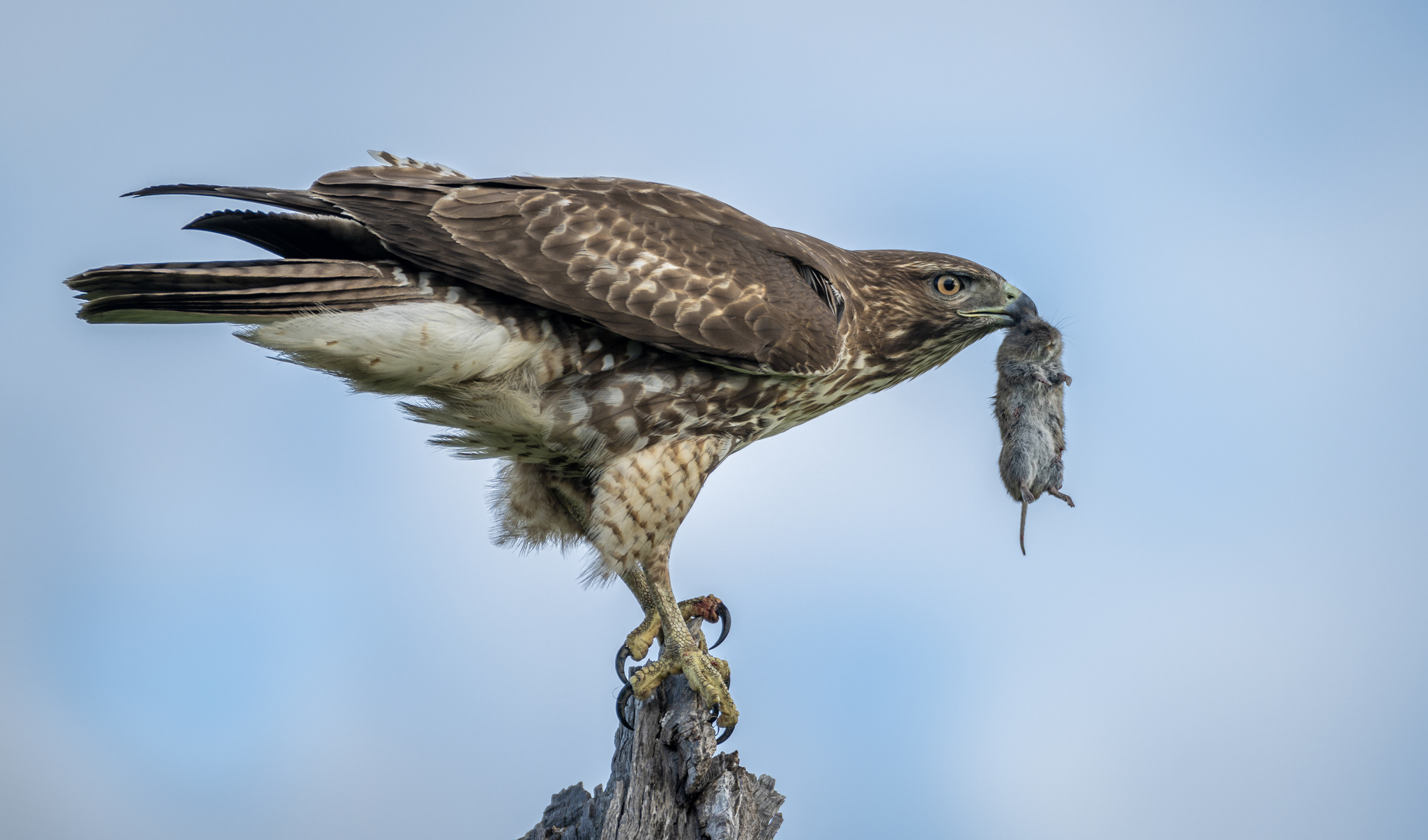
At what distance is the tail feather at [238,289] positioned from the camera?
3900 millimetres

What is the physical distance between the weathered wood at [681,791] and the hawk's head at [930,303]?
6.56 feet

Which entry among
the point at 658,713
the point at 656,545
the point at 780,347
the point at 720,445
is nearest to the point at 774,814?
the point at 658,713

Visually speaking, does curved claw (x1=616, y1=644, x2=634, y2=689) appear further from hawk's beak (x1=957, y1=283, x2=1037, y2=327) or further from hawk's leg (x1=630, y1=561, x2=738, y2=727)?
hawk's beak (x1=957, y1=283, x2=1037, y2=327)

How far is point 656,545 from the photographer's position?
4.71 m

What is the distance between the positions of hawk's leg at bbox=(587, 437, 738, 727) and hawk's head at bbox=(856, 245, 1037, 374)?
1148 mm

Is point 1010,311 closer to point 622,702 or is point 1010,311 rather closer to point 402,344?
point 622,702

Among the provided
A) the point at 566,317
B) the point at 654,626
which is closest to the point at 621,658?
the point at 654,626

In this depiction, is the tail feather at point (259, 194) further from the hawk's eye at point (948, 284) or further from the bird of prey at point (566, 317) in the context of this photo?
the hawk's eye at point (948, 284)

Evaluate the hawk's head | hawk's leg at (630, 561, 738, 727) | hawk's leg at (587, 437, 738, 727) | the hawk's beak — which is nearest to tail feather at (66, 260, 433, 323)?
hawk's leg at (587, 437, 738, 727)

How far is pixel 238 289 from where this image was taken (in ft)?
13.3

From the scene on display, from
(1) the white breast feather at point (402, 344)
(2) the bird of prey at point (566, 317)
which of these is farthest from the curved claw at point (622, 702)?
(1) the white breast feather at point (402, 344)

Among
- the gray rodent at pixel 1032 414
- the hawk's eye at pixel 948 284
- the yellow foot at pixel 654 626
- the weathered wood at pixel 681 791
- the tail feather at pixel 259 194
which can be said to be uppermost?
the hawk's eye at pixel 948 284

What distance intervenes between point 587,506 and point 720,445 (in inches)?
28.7

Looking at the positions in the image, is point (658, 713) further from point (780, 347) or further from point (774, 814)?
point (780, 347)
